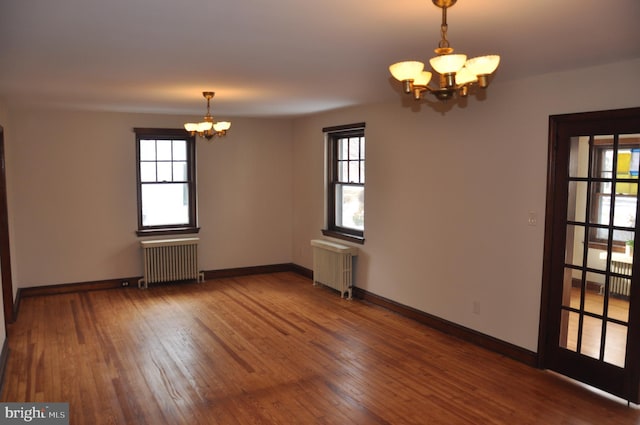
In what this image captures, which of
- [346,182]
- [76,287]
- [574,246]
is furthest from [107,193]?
[574,246]

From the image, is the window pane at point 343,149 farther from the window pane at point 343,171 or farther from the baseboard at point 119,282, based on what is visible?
the baseboard at point 119,282

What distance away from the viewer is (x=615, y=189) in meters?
3.65

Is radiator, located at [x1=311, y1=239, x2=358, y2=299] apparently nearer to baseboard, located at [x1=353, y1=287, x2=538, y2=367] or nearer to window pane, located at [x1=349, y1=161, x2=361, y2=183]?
baseboard, located at [x1=353, y1=287, x2=538, y2=367]

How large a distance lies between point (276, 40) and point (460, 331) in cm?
345

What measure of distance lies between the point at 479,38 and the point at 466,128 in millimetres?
1982

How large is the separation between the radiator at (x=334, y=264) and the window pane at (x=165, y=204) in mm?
2113

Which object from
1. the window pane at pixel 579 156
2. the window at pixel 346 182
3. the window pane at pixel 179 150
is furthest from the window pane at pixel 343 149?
the window pane at pixel 579 156

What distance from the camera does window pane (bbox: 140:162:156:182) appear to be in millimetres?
7184

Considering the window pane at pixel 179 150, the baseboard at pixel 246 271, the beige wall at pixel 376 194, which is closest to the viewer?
the beige wall at pixel 376 194

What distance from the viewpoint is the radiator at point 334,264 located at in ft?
21.3

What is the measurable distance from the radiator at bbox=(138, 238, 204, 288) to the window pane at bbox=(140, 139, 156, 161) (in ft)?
4.02

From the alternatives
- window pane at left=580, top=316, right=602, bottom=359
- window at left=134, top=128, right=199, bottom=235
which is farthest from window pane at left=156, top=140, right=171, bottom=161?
window pane at left=580, top=316, right=602, bottom=359

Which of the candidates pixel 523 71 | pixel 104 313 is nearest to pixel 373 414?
pixel 523 71

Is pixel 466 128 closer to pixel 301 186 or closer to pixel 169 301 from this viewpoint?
pixel 301 186
